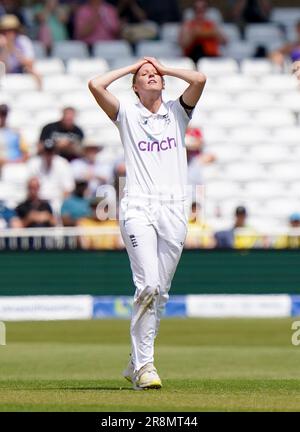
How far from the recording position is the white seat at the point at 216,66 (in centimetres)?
2192

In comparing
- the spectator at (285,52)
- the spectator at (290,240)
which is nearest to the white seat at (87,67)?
the spectator at (285,52)

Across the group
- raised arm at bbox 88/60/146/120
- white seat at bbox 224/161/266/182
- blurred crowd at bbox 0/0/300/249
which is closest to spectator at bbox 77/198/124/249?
blurred crowd at bbox 0/0/300/249

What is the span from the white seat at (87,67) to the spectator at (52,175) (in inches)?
127

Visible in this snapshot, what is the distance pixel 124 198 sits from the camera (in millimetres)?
8945

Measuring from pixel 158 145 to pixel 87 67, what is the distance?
13097 mm

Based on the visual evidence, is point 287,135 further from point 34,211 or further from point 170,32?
point 34,211

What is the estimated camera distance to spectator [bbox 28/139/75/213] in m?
18.6

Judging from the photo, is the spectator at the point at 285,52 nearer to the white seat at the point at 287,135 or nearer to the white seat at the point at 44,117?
the white seat at the point at 287,135

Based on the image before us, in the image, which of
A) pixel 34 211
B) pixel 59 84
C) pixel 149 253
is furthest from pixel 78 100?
pixel 149 253

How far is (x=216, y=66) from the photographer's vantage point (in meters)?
22.0

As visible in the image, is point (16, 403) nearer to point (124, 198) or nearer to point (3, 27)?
point (124, 198)

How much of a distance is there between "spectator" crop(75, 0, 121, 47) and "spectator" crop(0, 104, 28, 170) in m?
3.41

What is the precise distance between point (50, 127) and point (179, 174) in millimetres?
10801
